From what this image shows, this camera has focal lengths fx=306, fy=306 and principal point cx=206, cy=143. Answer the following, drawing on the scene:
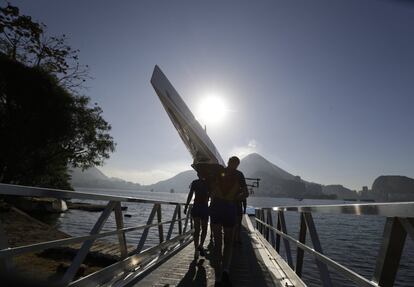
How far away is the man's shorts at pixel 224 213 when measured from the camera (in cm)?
523

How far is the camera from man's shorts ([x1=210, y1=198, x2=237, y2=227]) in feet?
17.2

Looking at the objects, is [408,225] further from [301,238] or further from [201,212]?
[201,212]

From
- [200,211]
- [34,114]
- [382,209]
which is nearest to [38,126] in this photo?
[34,114]

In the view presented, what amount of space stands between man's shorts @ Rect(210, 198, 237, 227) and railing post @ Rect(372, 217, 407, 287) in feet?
10.2

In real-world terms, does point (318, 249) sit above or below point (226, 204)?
below

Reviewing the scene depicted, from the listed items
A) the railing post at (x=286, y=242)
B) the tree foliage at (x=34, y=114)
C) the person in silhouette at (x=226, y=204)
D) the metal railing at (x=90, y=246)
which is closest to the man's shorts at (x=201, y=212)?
the metal railing at (x=90, y=246)

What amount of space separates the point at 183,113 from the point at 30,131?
1467cm

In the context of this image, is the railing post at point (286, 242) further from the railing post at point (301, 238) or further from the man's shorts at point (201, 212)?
the man's shorts at point (201, 212)

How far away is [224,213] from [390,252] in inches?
128

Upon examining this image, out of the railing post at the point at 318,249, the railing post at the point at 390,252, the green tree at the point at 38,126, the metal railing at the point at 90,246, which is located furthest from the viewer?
the green tree at the point at 38,126

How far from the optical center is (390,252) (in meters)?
2.18

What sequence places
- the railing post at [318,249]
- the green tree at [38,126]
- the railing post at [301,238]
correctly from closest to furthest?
the railing post at [318,249], the railing post at [301,238], the green tree at [38,126]

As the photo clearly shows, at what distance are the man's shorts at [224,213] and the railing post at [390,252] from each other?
3.10m

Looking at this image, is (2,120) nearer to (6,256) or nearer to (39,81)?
(39,81)
